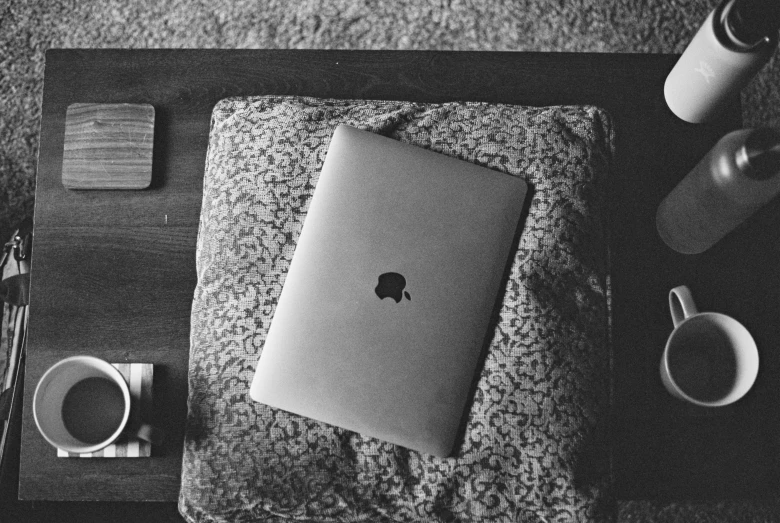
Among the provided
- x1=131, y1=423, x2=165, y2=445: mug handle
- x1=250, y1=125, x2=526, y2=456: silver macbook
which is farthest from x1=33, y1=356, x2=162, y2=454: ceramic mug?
x1=250, y1=125, x2=526, y2=456: silver macbook

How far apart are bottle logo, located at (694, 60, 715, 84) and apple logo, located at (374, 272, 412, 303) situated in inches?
15.9

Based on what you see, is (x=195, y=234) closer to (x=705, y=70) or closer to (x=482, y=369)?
(x=482, y=369)

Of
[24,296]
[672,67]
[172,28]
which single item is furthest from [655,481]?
[172,28]

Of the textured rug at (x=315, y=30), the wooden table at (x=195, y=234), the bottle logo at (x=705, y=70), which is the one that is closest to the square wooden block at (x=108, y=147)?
the wooden table at (x=195, y=234)

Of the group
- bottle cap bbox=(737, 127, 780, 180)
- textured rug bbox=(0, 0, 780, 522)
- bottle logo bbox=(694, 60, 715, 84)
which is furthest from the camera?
textured rug bbox=(0, 0, 780, 522)

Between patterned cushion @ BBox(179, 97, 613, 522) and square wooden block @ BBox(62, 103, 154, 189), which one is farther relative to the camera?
square wooden block @ BBox(62, 103, 154, 189)

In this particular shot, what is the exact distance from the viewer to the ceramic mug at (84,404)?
610 mm

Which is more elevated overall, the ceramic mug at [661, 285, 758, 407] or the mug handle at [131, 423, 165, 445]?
the ceramic mug at [661, 285, 758, 407]

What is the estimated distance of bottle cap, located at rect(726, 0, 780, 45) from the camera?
0.59 metres

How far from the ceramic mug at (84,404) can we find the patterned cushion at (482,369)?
0.07 metres

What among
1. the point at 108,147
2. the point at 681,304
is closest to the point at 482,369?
the point at 681,304

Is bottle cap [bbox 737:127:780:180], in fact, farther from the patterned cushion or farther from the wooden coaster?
the wooden coaster

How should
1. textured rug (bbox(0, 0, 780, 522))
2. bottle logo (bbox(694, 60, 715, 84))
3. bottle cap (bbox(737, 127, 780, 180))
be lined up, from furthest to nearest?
1. textured rug (bbox(0, 0, 780, 522))
2. bottle logo (bbox(694, 60, 715, 84))
3. bottle cap (bbox(737, 127, 780, 180))

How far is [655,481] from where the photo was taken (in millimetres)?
682
